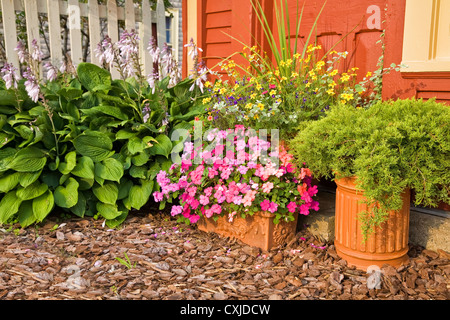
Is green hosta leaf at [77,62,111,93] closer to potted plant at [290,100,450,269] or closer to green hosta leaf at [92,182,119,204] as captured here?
green hosta leaf at [92,182,119,204]

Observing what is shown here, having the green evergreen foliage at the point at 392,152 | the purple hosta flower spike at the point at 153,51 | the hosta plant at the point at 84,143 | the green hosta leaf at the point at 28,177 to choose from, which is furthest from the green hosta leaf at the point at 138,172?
the green evergreen foliage at the point at 392,152

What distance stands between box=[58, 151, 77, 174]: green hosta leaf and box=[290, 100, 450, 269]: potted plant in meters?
1.63

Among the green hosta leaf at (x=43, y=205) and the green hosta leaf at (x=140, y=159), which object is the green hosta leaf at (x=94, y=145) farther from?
the green hosta leaf at (x=43, y=205)

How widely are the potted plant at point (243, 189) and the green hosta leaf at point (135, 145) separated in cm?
→ 30

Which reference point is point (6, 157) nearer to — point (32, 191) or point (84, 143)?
point (32, 191)

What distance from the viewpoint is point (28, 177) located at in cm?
327

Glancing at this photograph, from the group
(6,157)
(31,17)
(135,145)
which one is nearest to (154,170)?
(135,145)

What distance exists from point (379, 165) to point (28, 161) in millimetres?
2412

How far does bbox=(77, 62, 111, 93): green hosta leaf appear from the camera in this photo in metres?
3.71

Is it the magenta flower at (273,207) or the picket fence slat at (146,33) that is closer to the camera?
the magenta flower at (273,207)

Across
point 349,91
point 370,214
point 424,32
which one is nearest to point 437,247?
point 370,214

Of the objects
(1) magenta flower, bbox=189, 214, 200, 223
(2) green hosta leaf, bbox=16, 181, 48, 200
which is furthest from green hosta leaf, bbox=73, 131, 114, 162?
(1) magenta flower, bbox=189, 214, 200, 223

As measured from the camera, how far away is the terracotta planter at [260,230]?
2926mm

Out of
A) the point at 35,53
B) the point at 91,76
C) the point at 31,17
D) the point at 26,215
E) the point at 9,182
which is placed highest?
the point at 31,17
